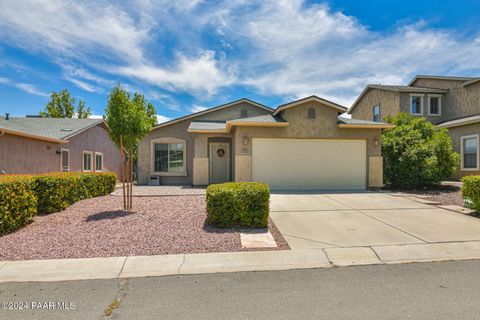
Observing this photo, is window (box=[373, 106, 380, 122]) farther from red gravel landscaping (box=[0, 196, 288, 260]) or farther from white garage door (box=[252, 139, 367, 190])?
red gravel landscaping (box=[0, 196, 288, 260])

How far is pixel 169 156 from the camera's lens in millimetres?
15656

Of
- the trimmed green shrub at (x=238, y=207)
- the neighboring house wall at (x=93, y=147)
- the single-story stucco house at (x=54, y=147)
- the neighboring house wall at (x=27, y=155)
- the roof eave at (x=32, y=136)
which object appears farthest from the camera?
the neighboring house wall at (x=93, y=147)

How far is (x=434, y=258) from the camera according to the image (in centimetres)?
458

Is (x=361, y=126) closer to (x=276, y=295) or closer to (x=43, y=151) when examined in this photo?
(x=276, y=295)

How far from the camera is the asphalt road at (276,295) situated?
9.48 ft

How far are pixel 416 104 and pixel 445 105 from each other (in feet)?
7.07

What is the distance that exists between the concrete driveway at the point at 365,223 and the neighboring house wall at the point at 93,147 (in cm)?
1145

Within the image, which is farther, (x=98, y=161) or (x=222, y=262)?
(x=98, y=161)

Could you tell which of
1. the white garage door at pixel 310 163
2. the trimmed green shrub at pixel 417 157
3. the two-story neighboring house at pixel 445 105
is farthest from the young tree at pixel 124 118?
the two-story neighboring house at pixel 445 105

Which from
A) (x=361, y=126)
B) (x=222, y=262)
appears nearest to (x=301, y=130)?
(x=361, y=126)

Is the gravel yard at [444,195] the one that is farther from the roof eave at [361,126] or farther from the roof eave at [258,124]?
the roof eave at [258,124]

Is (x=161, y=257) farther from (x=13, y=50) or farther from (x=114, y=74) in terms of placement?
(x=13, y=50)

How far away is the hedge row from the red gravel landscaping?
0.31m

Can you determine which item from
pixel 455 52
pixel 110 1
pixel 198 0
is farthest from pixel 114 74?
pixel 455 52
